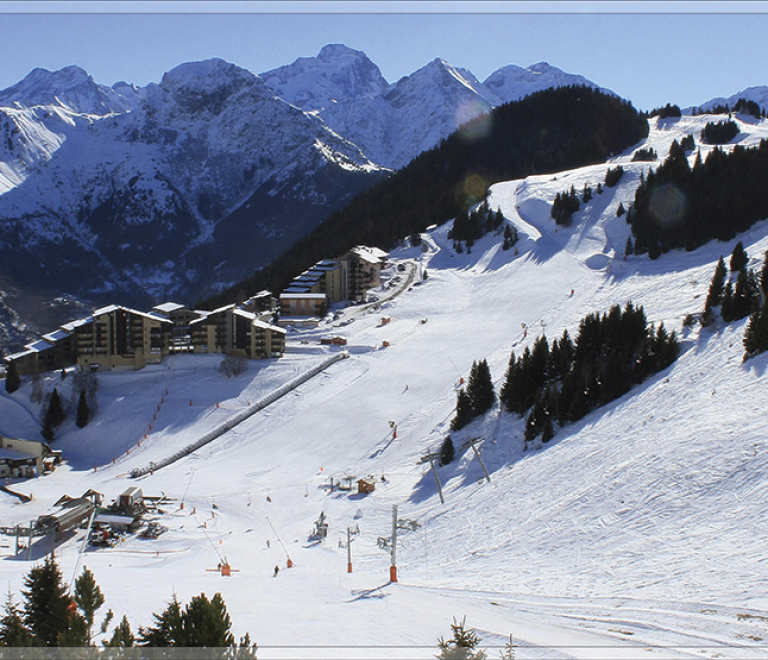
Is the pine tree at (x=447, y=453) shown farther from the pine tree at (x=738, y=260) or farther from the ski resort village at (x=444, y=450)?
the pine tree at (x=738, y=260)

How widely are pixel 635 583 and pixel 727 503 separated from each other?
477cm

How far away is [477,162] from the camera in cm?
13475

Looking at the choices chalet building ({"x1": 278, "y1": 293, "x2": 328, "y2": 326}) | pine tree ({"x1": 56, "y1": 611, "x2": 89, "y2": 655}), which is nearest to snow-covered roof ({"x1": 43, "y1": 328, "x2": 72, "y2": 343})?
chalet building ({"x1": 278, "y1": 293, "x2": 328, "y2": 326})

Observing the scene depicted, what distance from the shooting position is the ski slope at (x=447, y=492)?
16.3m

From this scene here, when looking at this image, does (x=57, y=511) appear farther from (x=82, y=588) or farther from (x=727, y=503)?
(x=727, y=503)

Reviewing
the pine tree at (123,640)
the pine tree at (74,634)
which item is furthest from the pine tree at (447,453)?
the pine tree at (123,640)

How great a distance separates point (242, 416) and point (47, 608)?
3852 centimetres

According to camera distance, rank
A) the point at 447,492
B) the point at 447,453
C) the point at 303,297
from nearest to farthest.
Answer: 1. the point at 447,492
2. the point at 447,453
3. the point at 303,297

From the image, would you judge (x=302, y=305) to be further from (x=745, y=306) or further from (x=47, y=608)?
(x=47, y=608)

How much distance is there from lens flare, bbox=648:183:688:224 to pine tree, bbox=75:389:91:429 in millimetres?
63799

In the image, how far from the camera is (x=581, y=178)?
101 m

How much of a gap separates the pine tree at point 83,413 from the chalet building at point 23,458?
5.35m

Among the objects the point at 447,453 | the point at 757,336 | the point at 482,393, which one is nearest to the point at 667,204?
the point at 482,393

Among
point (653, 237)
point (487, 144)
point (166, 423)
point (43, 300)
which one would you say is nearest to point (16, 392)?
point (166, 423)
